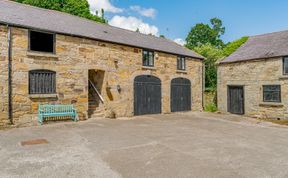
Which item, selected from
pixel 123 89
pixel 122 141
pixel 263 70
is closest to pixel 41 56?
pixel 123 89

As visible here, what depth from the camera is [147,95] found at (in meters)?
15.1

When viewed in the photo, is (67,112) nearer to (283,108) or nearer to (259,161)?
(259,161)

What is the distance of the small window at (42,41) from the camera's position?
11.1m

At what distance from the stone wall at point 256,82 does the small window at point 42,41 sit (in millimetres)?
14537

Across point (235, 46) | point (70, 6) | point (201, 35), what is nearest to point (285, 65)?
point (235, 46)

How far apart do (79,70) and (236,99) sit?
13.4m

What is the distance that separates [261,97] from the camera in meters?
16.6

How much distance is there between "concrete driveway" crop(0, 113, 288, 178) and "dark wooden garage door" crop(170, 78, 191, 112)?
7.92 m

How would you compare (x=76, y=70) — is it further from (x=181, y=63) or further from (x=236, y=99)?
(x=236, y=99)

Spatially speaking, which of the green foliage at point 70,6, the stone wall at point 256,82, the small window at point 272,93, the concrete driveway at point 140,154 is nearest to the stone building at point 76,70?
the concrete driveway at point 140,154

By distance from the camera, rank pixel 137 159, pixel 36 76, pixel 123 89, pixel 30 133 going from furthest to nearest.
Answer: pixel 123 89 → pixel 36 76 → pixel 30 133 → pixel 137 159

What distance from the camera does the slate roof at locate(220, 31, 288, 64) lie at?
16094 millimetres

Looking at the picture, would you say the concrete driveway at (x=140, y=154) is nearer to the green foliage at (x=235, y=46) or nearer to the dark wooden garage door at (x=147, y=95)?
the dark wooden garage door at (x=147, y=95)

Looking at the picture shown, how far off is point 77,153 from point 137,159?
5.71 feet
